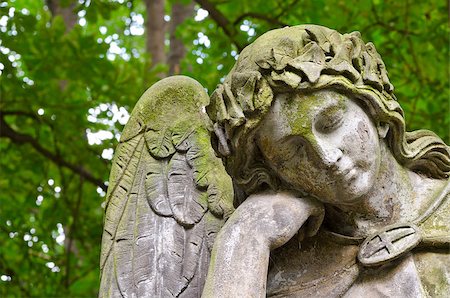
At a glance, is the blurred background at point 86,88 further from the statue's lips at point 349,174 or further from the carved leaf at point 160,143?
the statue's lips at point 349,174

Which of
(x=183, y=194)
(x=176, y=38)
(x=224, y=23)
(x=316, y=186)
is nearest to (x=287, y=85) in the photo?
(x=316, y=186)

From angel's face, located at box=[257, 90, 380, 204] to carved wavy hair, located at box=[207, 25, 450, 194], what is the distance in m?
0.04

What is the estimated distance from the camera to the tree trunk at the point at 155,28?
867 centimetres

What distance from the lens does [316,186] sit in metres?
3.09

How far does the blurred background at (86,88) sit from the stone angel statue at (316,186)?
143 inches

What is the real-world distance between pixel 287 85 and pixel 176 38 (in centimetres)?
578

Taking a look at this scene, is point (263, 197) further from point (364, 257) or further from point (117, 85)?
point (117, 85)

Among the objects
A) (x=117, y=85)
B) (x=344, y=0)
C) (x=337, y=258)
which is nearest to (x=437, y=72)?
(x=344, y=0)

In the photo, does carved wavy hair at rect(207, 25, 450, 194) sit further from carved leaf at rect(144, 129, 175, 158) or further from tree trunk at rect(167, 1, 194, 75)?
tree trunk at rect(167, 1, 194, 75)

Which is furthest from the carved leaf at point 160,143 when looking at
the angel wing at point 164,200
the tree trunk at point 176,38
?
the tree trunk at point 176,38

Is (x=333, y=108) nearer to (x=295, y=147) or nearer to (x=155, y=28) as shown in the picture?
(x=295, y=147)

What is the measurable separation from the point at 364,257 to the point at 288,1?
4.51m

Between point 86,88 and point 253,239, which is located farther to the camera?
point 86,88

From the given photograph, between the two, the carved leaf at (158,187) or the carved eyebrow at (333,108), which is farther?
the carved leaf at (158,187)
